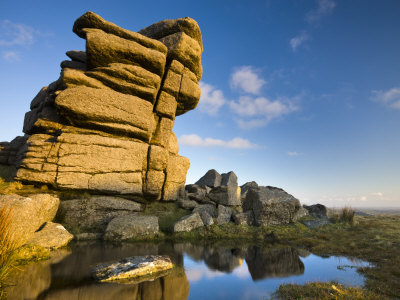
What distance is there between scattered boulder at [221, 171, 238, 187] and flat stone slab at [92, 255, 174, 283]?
31.6 m

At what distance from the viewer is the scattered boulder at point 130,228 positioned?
14633 millimetres

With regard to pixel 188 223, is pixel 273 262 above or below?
below

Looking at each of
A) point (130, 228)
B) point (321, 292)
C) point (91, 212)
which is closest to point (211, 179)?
point (91, 212)

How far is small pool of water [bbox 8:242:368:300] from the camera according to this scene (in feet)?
21.5

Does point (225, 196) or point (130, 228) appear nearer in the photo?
point (130, 228)

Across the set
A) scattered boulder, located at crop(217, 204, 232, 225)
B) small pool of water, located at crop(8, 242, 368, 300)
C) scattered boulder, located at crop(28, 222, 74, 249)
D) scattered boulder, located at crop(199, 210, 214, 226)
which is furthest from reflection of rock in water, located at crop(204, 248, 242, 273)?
scattered boulder, located at crop(28, 222, 74, 249)

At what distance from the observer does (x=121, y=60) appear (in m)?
20.2

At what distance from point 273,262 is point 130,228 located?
9.61 m

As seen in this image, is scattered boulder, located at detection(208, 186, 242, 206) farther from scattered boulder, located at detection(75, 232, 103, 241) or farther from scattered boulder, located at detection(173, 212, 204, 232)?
scattered boulder, located at detection(75, 232, 103, 241)

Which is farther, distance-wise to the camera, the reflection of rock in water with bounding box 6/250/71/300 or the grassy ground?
the grassy ground

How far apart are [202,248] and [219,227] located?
495 cm

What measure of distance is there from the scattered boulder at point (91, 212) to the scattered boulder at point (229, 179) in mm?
24338

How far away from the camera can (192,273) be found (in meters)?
8.65

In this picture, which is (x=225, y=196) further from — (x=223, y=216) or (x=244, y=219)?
(x=244, y=219)
